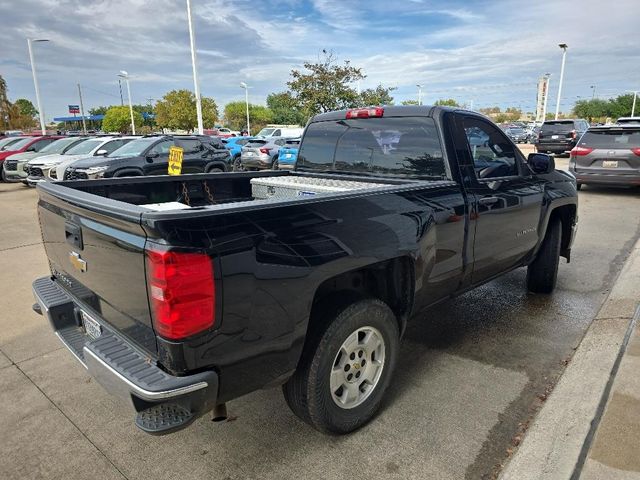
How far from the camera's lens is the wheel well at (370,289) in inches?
100

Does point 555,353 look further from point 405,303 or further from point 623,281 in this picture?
point 623,281

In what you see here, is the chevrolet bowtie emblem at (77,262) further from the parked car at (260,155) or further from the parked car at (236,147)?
the parked car at (236,147)

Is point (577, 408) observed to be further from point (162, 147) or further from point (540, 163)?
point (162, 147)

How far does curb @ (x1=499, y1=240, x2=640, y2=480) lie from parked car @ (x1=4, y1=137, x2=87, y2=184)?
15.7 meters

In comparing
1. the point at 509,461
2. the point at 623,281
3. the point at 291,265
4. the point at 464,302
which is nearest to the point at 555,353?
the point at 464,302

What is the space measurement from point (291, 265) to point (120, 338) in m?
0.94

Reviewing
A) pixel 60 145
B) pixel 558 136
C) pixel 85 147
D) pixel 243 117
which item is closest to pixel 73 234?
pixel 85 147

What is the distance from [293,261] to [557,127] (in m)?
22.1

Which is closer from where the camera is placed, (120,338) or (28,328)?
(120,338)

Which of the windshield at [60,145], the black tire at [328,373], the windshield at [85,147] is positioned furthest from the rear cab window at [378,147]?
the windshield at [60,145]

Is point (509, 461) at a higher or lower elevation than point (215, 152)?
lower

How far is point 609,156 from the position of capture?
11.1 meters

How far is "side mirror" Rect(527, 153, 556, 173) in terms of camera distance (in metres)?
4.25

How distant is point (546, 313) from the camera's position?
4559 mm
